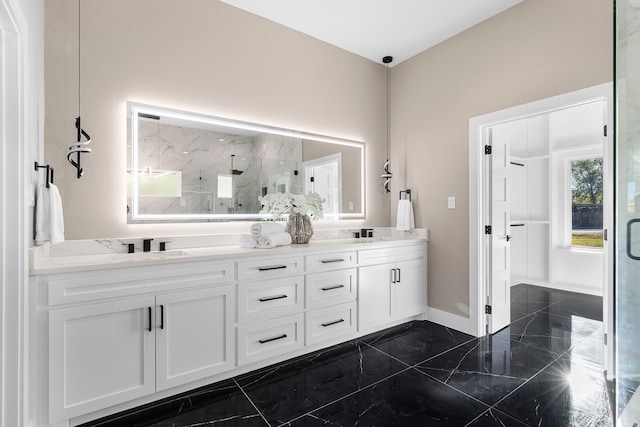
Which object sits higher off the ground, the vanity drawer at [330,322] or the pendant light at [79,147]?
the pendant light at [79,147]

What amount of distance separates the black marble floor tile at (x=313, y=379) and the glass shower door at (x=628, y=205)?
4.44 ft

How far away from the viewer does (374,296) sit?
2.92 meters

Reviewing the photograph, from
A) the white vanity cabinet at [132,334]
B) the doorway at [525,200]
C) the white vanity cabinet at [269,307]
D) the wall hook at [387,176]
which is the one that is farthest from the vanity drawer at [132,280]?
the doorway at [525,200]

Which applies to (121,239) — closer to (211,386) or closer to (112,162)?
(112,162)

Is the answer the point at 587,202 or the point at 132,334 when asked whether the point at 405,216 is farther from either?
the point at 587,202

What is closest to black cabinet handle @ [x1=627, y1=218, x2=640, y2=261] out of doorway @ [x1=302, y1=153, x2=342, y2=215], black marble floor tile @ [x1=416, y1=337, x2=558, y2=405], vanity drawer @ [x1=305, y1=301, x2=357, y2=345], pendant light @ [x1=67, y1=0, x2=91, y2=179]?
black marble floor tile @ [x1=416, y1=337, x2=558, y2=405]

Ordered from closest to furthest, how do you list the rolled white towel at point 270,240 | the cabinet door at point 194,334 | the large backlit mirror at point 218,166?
the cabinet door at point 194,334, the large backlit mirror at point 218,166, the rolled white towel at point 270,240

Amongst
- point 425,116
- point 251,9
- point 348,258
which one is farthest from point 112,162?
point 425,116

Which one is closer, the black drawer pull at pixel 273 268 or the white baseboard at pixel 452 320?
the black drawer pull at pixel 273 268

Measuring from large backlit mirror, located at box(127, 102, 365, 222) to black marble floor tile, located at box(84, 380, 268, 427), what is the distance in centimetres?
119

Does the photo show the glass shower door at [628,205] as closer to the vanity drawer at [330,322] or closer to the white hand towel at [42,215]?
the vanity drawer at [330,322]

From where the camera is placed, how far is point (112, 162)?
2215 mm

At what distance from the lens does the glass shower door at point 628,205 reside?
1.17 metres

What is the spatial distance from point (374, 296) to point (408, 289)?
1.56 feet
